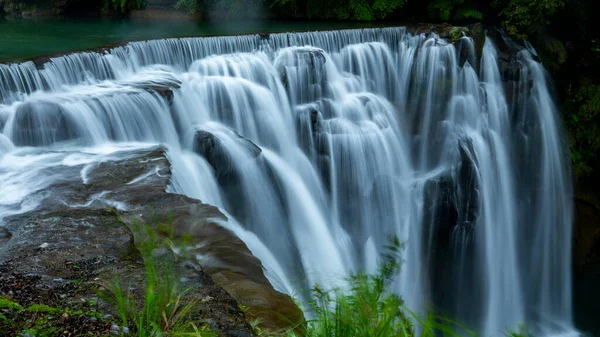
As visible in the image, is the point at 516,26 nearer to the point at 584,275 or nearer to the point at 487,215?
the point at 487,215

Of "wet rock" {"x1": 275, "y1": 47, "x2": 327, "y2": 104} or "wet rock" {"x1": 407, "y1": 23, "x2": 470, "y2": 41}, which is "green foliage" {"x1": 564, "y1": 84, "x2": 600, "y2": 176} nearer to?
"wet rock" {"x1": 407, "y1": 23, "x2": 470, "y2": 41}

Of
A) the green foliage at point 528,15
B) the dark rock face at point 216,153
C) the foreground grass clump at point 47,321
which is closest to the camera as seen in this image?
the foreground grass clump at point 47,321

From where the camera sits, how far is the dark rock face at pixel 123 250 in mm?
3066

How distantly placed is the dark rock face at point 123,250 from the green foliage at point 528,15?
34.9 ft

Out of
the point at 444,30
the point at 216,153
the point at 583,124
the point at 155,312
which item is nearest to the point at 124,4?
the point at 444,30

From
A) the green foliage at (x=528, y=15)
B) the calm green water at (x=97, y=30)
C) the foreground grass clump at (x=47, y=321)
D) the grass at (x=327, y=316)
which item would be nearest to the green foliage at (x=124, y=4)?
the calm green water at (x=97, y=30)

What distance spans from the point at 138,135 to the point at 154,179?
9.25ft

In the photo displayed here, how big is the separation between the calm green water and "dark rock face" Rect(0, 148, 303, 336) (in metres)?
7.19

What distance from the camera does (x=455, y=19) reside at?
15.7 m

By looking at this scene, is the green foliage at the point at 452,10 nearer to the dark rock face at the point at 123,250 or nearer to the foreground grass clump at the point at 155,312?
the dark rock face at the point at 123,250

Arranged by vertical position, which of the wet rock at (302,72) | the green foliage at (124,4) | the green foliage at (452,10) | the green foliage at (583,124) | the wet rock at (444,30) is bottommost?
the green foliage at (583,124)

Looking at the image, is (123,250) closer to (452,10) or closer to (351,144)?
(351,144)

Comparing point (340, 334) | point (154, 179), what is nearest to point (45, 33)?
point (154, 179)

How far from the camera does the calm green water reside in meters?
12.4
